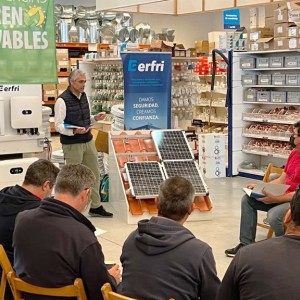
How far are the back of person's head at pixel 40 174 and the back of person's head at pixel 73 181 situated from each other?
0.55 metres

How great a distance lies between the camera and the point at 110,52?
1112cm

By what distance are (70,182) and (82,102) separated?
12.7 ft

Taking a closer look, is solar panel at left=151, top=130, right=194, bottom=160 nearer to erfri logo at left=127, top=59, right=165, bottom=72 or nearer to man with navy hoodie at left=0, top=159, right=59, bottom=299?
erfri logo at left=127, top=59, right=165, bottom=72

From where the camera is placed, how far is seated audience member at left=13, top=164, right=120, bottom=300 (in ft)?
9.00

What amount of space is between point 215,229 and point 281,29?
375cm

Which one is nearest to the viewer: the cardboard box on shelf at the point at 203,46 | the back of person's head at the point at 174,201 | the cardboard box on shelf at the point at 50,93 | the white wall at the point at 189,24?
the back of person's head at the point at 174,201

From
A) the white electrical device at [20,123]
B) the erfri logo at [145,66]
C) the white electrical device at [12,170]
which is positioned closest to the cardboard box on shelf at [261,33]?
the erfri logo at [145,66]

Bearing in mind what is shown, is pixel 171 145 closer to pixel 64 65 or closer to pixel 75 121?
pixel 75 121

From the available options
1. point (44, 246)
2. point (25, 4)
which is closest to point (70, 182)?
point (44, 246)

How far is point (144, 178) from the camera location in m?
6.81

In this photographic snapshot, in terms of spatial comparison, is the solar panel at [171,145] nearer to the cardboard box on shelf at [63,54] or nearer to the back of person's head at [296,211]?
the back of person's head at [296,211]

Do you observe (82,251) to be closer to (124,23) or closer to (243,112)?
(243,112)

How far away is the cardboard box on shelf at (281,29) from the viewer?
876cm

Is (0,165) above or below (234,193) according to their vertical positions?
above
